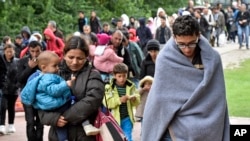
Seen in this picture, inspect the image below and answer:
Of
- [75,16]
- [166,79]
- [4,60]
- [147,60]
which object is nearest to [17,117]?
[4,60]

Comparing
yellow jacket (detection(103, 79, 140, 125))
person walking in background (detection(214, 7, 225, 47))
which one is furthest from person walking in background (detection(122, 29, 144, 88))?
person walking in background (detection(214, 7, 225, 47))

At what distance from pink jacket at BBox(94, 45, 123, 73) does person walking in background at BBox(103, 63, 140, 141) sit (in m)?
2.10

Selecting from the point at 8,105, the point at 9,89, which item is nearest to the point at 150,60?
the point at 9,89

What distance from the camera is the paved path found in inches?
429

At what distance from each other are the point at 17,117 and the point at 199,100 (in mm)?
9537

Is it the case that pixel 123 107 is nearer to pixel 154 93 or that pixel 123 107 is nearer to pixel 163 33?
pixel 154 93

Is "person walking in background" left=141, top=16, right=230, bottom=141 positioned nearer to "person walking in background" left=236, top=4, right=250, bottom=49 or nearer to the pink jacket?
the pink jacket

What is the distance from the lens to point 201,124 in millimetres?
4164

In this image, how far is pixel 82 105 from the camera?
523cm

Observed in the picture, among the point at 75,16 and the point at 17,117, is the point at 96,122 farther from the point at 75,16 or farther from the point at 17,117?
the point at 75,16

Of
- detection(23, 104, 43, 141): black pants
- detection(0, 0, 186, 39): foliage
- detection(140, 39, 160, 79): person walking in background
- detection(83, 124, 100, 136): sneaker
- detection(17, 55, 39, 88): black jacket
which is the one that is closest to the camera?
detection(83, 124, 100, 136): sneaker

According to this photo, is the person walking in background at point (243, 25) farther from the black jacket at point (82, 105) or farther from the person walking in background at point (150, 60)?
the black jacket at point (82, 105)

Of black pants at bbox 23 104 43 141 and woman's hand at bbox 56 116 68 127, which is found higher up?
woman's hand at bbox 56 116 68 127

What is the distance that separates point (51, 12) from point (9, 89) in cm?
1481
